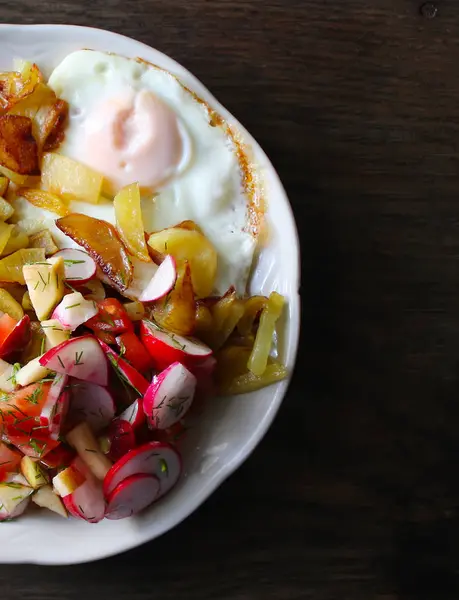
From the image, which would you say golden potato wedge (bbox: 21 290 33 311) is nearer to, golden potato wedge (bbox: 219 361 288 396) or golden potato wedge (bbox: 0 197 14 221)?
golden potato wedge (bbox: 0 197 14 221)

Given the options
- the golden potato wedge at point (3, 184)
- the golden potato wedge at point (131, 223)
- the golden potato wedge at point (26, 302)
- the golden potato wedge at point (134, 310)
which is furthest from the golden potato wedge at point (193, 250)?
the golden potato wedge at point (3, 184)

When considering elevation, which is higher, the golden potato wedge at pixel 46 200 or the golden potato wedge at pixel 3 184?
the golden potato wedge at pixel 3 184

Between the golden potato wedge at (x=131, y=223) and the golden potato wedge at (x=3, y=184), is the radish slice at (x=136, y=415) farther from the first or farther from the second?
the golden potato wedge at (x=3, y=184)

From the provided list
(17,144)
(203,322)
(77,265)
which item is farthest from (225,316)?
(17,144)

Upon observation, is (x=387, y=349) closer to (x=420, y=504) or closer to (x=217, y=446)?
(x=420, y=504)

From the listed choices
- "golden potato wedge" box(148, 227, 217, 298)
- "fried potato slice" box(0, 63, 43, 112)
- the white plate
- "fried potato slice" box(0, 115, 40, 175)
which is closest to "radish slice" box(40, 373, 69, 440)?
the white plate

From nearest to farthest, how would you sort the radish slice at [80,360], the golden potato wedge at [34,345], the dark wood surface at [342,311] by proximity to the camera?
the radish slice at [80,360] < the golden potato wedge at [34,345] < the dark wood surface at [342,311]
